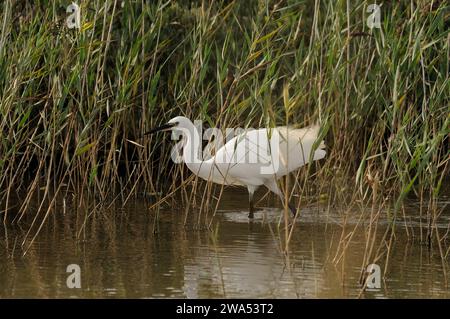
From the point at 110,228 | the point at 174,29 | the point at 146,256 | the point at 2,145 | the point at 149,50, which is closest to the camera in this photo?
the point at 146,256

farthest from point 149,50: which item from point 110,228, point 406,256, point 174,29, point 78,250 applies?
point 406,256

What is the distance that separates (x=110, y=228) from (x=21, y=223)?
634mm

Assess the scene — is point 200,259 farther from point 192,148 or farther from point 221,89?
point 192,148

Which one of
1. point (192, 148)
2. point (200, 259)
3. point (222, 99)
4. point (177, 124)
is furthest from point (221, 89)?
point (200, 259)

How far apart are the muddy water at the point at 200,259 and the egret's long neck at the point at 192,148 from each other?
41 cm

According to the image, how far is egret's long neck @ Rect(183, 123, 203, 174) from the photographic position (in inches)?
297

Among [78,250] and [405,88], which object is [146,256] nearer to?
[78,250]

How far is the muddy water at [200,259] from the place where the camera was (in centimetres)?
537

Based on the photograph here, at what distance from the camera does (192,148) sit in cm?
765

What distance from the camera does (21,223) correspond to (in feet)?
23.5

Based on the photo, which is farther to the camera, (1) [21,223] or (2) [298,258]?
(1) [21,223]

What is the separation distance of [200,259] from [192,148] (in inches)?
63.3

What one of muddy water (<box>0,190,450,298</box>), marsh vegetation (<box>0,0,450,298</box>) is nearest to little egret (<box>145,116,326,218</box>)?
marsh vegetation (<box>0,0,450,298</box>)
